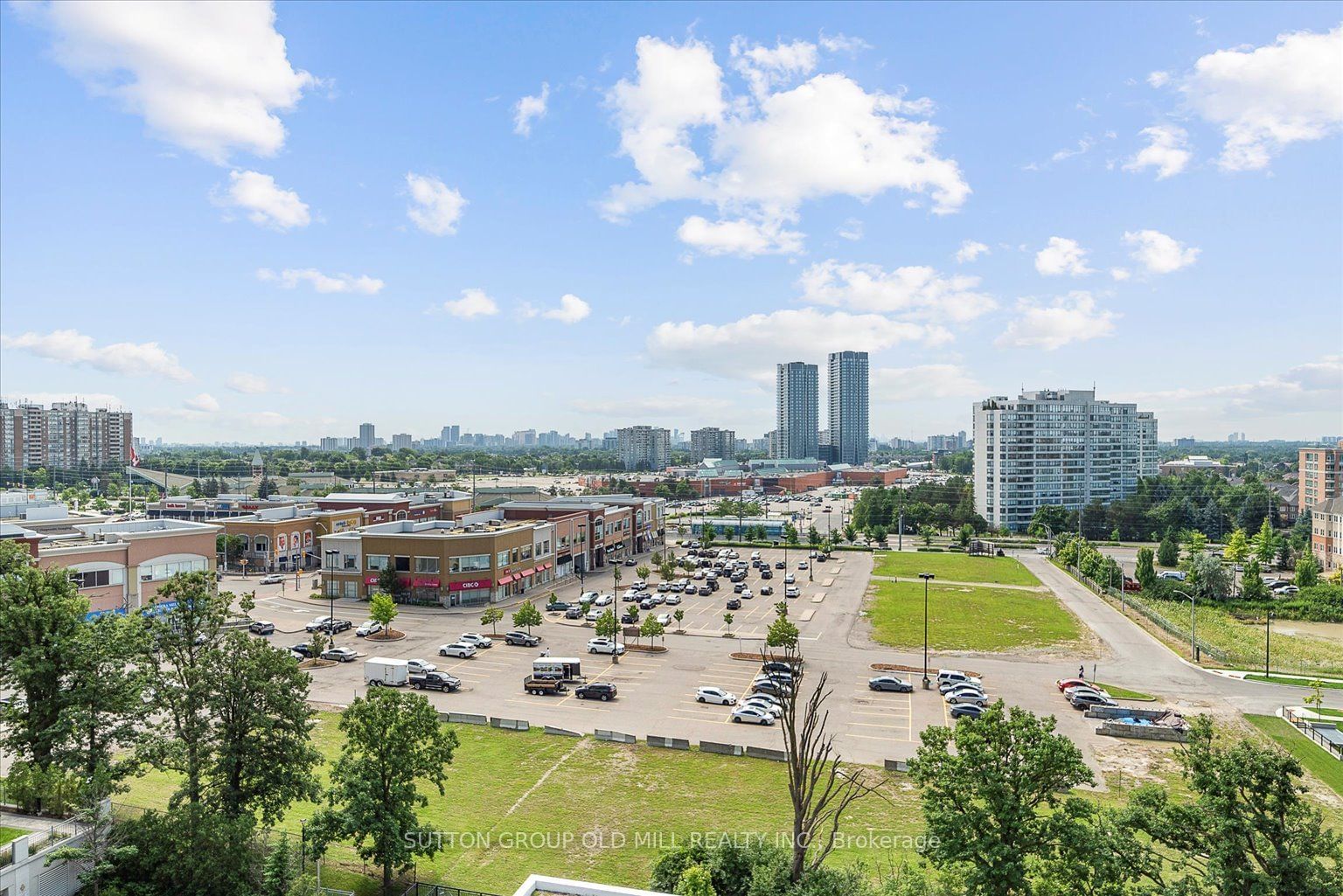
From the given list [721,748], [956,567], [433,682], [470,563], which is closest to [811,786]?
[721,748]

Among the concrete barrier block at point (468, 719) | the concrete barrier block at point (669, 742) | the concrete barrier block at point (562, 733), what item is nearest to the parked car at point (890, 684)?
the concrete barrier block at point (669, 742)

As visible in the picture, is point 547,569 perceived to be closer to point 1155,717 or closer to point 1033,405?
point 1155,717

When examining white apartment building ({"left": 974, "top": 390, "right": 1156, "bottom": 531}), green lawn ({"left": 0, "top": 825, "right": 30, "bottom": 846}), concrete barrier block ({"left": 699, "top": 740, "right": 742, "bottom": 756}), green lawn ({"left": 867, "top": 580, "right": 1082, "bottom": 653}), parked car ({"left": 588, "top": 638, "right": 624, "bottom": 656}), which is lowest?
green lawn ({"left": 867, "top": 580, "right": 1082, "bottom": 653})

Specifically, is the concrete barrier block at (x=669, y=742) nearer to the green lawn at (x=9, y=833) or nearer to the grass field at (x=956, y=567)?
the green lawn at (x=9, y=833)

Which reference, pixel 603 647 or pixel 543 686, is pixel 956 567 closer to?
pixel 603 647

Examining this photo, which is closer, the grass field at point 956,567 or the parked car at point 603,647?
the parked car at point 603,647

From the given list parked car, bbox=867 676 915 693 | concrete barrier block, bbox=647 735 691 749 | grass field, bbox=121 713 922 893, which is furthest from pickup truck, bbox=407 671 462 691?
parked car, bbox=867 676 915 693

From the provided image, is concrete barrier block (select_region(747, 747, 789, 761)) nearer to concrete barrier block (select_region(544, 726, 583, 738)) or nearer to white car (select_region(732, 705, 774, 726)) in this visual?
white car (select_region(732, 705, 774, 726))
